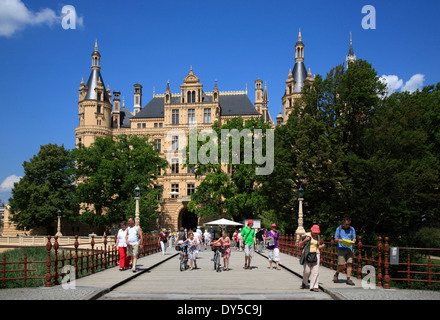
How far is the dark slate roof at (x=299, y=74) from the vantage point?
6469cm

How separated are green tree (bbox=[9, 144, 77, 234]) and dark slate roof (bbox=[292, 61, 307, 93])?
32980mm

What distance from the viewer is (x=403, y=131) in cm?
3125

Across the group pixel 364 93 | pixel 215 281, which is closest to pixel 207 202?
pixel 364 93

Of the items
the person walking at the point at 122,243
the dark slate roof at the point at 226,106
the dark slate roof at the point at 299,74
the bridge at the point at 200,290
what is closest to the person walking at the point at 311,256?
the bridge at the point at 200,290

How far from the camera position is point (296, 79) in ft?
215

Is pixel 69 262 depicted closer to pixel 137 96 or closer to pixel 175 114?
pixel 175 114

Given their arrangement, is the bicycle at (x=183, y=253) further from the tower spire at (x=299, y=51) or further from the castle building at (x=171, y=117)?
the tower spire at (x=299, y=51)

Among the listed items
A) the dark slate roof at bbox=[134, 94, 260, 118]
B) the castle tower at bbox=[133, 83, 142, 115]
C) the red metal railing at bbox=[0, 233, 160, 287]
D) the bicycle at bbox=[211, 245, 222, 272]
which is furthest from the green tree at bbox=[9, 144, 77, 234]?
the bicycle at bbox=[211, 245, 222, 272]

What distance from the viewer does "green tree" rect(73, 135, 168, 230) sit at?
53.6 meters

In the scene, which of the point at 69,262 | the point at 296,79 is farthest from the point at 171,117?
the point at 69,262

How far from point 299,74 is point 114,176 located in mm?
30361

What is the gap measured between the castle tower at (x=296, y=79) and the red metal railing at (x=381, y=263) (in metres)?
36.1

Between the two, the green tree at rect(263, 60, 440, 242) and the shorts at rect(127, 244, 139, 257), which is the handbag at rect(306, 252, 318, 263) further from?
the green tree at rect(263, 60, 440, 242)
